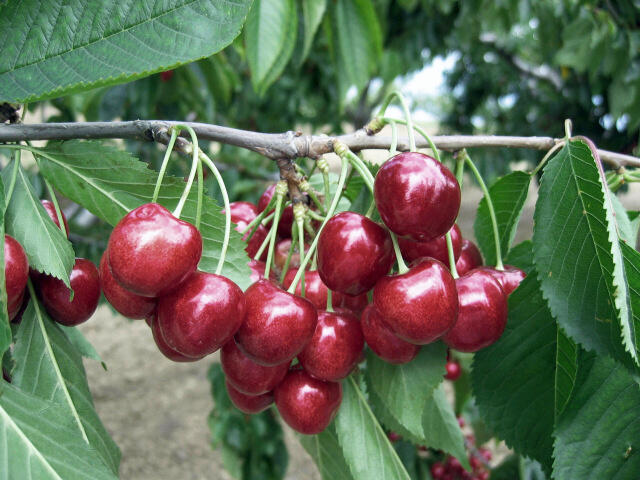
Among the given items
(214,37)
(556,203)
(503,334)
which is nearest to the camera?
(214,37)

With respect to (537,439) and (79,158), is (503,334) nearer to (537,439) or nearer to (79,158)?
(537,439)

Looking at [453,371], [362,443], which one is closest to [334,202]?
[362,443]

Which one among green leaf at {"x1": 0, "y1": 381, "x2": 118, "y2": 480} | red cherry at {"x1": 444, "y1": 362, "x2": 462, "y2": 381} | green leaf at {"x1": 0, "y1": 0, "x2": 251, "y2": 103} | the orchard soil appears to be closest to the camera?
green leaf at {"x1": 0, "y1": 381, "x2": 118, "y2": 480}

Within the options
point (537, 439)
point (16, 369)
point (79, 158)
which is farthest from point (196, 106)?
point (537, 439)

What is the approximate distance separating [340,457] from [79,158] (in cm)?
72

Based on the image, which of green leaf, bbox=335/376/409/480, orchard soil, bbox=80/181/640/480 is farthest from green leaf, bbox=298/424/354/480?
orchard soil, bbox=80/181/640/480

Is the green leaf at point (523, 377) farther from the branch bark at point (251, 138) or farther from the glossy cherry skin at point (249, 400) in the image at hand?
the glossy cherry skin at point (249, 400)

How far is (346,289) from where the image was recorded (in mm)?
840

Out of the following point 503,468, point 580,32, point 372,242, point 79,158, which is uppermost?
point 79,158

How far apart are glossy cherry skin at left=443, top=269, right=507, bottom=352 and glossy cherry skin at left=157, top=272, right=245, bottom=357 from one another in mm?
346

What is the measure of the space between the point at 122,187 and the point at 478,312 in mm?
595

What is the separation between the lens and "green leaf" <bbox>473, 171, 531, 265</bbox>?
1115mm

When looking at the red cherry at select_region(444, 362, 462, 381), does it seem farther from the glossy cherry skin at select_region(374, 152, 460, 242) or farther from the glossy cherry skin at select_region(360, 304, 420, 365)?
the glossy cherry skin at select_region(374, 152, 460, 242)

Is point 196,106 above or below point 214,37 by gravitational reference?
below
